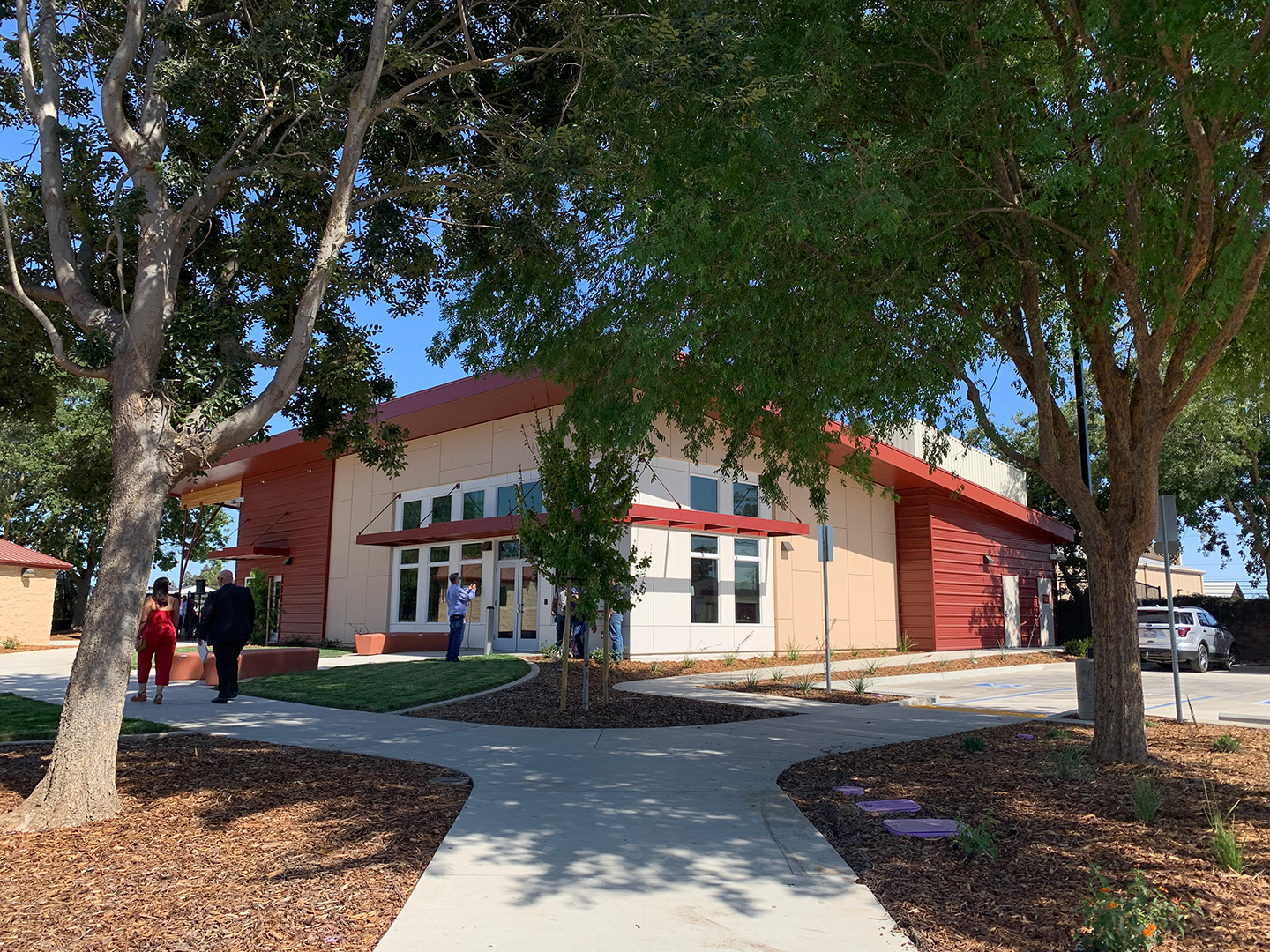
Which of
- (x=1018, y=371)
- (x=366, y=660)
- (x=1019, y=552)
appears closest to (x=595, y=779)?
(x=1018, y=371)

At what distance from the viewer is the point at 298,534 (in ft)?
91.7

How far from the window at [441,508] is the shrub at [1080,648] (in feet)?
52.2

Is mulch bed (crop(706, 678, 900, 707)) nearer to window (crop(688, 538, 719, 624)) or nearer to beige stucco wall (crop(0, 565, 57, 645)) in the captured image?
window (crop(688, 538, 719, 624))

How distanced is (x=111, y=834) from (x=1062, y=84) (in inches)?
364

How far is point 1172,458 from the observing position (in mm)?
28375

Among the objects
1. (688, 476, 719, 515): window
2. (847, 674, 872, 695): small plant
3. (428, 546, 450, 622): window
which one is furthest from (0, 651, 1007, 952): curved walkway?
(428, 546, 450, 622): window

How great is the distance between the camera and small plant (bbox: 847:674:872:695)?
1387 cm

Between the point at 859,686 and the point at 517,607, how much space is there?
855cm

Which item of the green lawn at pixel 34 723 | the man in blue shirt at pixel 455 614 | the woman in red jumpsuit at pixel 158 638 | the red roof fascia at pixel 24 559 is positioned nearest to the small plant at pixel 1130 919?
the green lawn at pixel 34 723

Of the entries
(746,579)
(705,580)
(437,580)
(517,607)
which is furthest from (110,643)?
(437,580)

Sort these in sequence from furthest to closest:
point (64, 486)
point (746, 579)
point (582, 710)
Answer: point (64, 486), point (746, 579), point (582, 710)

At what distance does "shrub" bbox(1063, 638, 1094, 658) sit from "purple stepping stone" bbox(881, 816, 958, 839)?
58.9 feet

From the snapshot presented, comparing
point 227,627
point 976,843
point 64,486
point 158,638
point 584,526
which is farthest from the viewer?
point 64,486

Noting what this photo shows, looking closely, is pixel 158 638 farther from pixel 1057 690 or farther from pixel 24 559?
pixel 24 559
